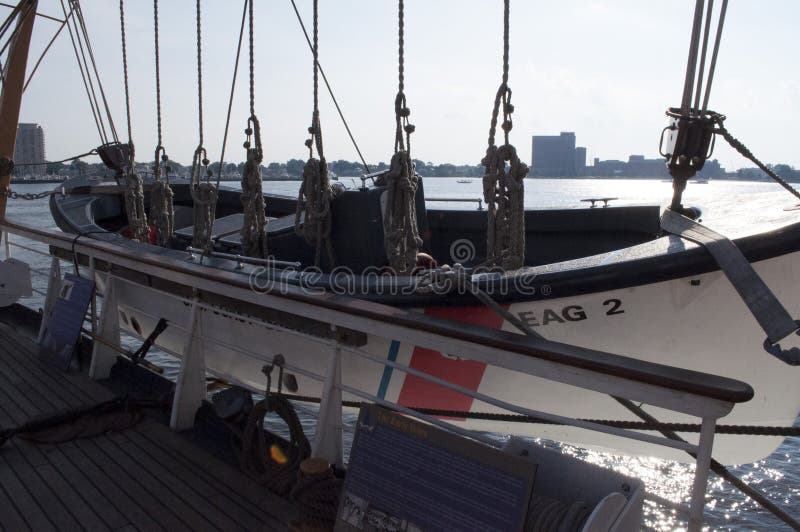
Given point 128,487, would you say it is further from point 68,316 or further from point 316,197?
point 316,197

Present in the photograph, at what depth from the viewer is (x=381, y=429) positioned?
1.83 meters

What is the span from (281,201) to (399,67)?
196 inches

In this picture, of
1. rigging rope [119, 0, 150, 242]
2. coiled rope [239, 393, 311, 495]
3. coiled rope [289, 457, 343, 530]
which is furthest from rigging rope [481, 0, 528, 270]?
rigging rope [119, 0, 150, 242]

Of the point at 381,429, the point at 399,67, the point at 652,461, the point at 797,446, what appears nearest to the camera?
the point at 381,429

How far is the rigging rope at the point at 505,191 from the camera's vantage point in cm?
326

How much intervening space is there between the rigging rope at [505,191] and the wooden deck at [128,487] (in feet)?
5.75

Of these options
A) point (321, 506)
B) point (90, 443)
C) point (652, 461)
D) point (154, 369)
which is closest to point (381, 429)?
point (321, 506)

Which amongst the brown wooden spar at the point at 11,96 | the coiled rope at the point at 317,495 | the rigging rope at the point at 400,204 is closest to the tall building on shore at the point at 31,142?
the brown wooden spar at the point at 11,96

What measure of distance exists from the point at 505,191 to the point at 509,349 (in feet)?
5.84

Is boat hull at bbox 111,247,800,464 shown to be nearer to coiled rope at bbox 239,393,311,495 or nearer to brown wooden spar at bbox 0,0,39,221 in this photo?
coiled rope at bbox 239,393,311,495

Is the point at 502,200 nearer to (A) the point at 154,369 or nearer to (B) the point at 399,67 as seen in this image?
(B) the point at 399,67

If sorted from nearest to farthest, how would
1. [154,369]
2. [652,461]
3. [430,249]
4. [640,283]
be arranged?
[640,283] < [154,369] < [430,249] < [652,461]

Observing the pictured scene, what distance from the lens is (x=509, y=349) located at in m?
1.70

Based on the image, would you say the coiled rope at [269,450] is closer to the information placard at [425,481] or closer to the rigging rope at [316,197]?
the information placard at [425,481]
